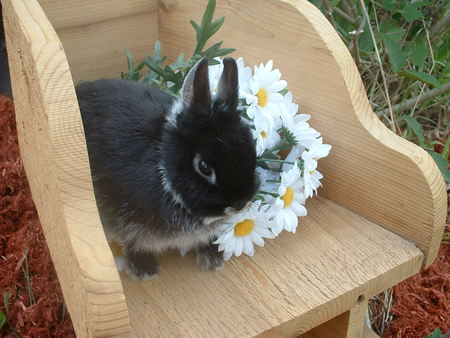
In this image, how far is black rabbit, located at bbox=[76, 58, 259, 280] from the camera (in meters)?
1.09

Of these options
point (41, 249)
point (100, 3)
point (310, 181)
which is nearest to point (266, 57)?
point (310, 181)

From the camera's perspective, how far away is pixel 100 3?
159 cm

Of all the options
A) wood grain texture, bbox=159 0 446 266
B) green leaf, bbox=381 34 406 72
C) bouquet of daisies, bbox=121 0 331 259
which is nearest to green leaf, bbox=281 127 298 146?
bouquet of daisies, bbox=121 0 331 259

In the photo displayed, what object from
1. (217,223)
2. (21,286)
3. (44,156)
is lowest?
(21,286)

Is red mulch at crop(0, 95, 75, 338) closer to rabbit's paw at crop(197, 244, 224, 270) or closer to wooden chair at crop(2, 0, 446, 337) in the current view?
wooden chair at crop(2, 0, 446, 337)

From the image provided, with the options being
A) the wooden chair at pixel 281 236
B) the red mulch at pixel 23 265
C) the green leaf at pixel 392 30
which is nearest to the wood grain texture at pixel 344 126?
the wooden chair at pixel 281 236

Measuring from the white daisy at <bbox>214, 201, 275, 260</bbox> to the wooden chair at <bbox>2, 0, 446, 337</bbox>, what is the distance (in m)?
0.04

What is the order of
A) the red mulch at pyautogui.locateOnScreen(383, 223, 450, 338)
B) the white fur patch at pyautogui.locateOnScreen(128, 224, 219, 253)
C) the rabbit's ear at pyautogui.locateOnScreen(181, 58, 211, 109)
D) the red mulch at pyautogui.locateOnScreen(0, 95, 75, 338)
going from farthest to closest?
the red mulch at pyautogui.locateOnScreen(383, 223, 450, 338) < the red mulch at pyautogui.locateOnScreen(0, 95, 75, 338) < the white fur patch at pyautogui.locateOnScreen(128, 224, 219, 253) < the rabbit's ear at pyautogui.locateOnScreen(181, 58, 211, 109)

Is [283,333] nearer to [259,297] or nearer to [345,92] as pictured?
[259,297]

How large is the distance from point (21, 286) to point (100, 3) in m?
0.72

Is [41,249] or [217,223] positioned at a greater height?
[217,223]

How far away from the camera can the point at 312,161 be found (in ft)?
4.31

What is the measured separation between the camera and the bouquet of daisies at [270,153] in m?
1.28

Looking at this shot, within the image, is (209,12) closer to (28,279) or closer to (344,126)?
(344,126)
